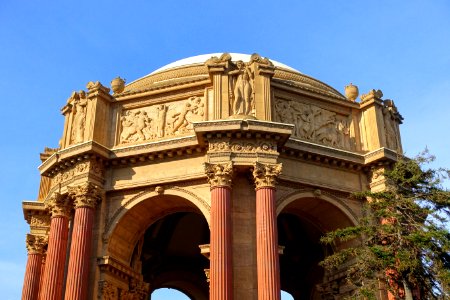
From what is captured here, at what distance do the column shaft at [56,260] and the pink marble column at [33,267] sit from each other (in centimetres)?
503

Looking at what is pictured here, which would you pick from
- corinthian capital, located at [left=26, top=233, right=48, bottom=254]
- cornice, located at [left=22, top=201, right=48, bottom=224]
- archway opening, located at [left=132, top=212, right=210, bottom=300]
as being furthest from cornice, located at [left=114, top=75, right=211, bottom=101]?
archway opening, located at [left=132, top=212, right=210, bottom=300]

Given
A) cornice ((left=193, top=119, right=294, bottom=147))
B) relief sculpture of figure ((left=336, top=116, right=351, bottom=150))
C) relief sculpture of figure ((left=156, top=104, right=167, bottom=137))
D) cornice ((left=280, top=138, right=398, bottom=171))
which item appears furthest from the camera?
relief sculpture of figure ((left=336, top=116, right=351, bottom=150))

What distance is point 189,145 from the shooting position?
22.5m

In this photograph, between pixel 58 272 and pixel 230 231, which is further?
pixel 58 272

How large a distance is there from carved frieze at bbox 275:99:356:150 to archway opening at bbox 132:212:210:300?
10395 millimetres

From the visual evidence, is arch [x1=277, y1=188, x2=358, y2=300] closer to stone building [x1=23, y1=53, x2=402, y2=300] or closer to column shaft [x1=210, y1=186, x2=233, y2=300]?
stone building [x1=23, y1=53, x2=402, y2=300]

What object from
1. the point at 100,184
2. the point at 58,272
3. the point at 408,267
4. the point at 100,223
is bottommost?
the point at 408,267

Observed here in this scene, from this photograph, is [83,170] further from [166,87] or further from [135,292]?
[135,292]

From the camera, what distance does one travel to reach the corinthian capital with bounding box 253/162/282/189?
68.6ft

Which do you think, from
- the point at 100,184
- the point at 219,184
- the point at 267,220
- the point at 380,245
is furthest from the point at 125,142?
the point at 380,245

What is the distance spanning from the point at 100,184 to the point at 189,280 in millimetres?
12910

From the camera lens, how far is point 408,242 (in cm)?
1639

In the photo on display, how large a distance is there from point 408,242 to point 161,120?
38.0ft

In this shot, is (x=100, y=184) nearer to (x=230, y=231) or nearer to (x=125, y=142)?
(x=125, y=142)
